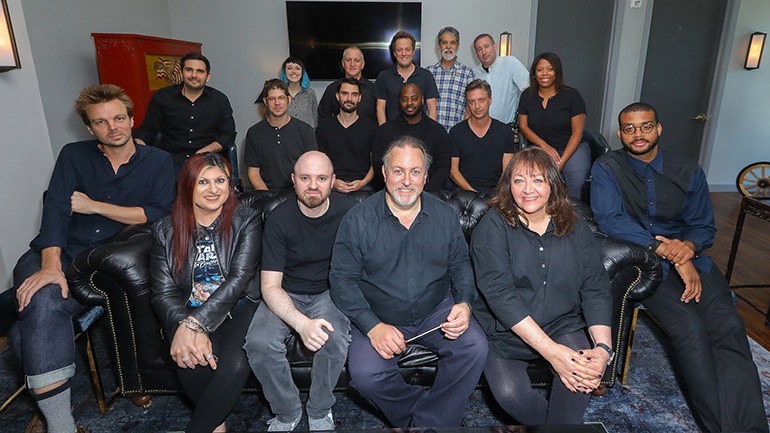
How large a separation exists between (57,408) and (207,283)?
654mm

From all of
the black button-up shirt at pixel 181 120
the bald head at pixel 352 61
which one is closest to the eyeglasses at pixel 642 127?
the bald head at pixel 352 61

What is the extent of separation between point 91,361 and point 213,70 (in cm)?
436

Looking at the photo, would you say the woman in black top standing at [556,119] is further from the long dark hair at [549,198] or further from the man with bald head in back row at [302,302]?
the man with bald head in back row at [302,302]

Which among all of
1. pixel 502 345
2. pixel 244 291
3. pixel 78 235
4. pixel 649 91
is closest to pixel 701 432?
pixel 502 345

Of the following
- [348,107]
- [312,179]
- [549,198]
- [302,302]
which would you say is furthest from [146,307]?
[348,107]

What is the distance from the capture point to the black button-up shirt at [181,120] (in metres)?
3.24

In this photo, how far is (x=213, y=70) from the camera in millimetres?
5512

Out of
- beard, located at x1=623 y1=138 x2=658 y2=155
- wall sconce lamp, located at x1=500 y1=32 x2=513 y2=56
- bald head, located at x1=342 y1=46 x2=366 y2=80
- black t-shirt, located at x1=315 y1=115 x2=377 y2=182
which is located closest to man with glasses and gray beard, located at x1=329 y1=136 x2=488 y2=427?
beard, located at x1=623 y1=138 x2=658 y2=155

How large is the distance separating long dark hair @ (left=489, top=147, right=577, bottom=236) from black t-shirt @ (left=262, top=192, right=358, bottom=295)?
26.2 inches

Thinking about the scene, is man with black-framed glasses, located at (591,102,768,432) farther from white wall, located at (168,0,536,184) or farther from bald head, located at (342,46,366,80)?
white wall, located at (168,0,536,184)

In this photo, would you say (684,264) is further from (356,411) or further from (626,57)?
(626,57)

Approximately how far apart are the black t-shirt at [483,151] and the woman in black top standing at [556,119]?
349mm

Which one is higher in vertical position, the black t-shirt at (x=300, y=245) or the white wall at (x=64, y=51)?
the white wall at (x=64, y=51)

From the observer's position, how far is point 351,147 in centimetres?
318
